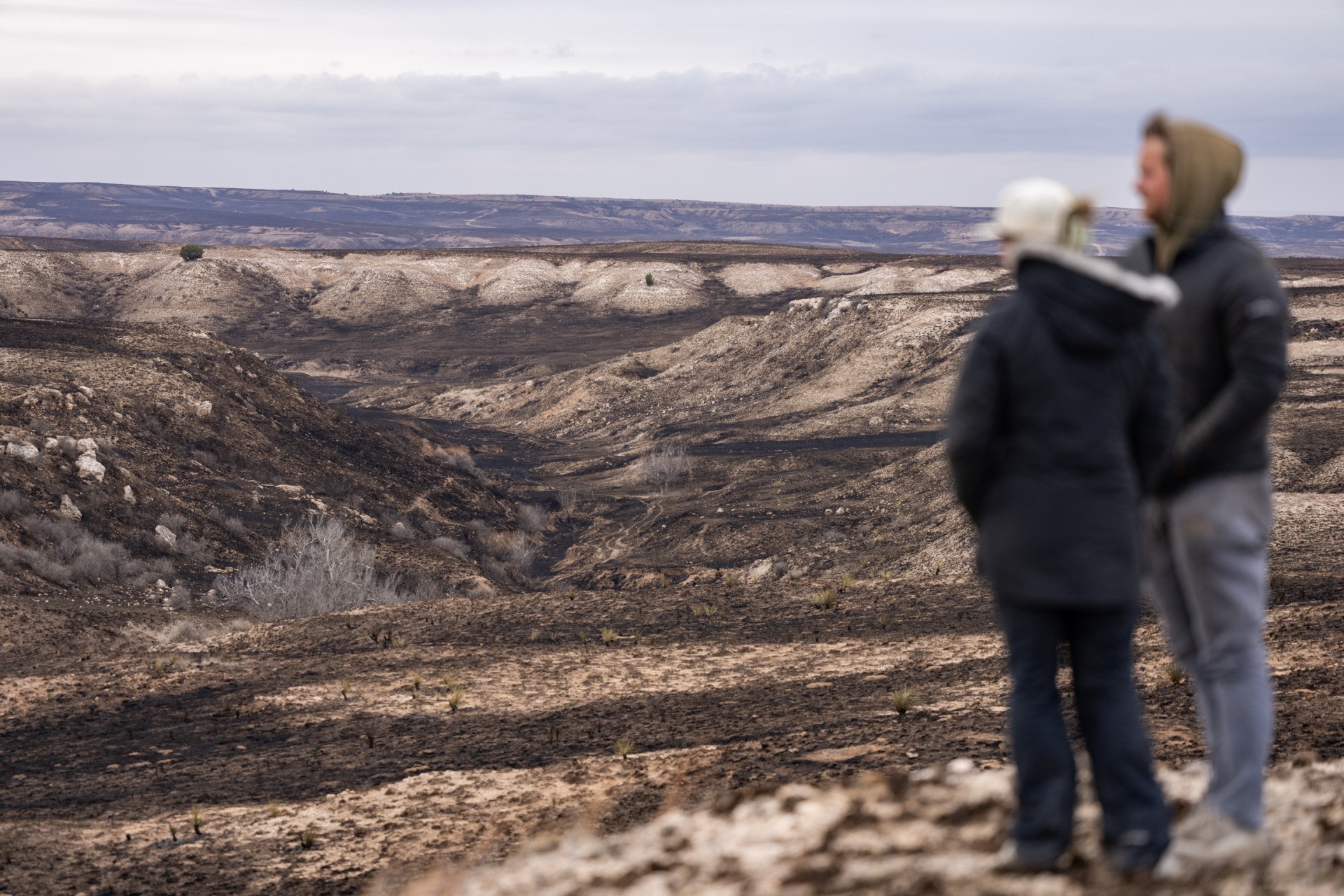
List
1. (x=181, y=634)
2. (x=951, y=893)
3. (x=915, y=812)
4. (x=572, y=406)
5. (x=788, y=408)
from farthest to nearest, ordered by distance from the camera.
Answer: (x=572, y=406) < (x=788, y=408) < (x=181, y=634) < (x=915, y=812) < (x=951, y=893)

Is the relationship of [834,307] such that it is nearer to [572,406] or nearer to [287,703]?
[572,406]

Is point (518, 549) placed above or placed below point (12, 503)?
below

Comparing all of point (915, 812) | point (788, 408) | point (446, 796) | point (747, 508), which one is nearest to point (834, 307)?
point (788, 408)

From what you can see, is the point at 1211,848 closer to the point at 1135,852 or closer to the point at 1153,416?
the point at 1135,852

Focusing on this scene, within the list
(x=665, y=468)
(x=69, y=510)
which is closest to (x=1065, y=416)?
(x=69, y=510)

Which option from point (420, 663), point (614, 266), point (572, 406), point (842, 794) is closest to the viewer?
point (842, 794)

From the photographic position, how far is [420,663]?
13469 mm

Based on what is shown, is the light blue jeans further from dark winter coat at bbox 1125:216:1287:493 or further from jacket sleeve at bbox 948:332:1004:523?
jacket sleeve at bbox 948:332:1004:523

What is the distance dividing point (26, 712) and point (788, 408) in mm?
32314

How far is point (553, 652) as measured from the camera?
13656mm

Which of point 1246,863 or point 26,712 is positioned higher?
point 1246,863

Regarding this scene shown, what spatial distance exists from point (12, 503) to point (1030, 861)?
20965 mm

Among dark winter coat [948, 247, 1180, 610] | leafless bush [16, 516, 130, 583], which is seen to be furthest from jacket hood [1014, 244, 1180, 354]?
leafless bush [16, 516, 130, 583]

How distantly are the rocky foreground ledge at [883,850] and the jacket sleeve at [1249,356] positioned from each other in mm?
1442
